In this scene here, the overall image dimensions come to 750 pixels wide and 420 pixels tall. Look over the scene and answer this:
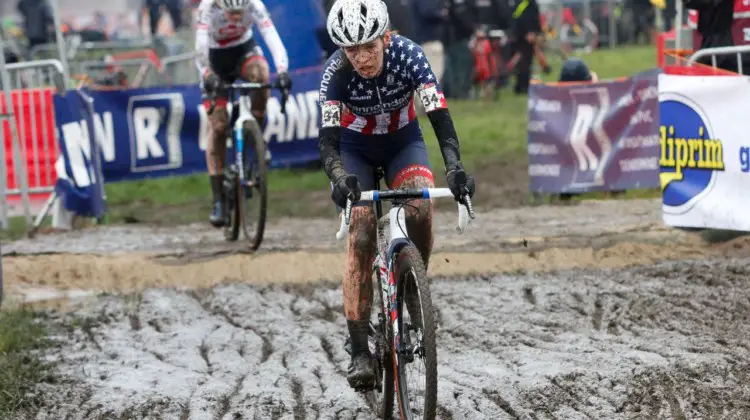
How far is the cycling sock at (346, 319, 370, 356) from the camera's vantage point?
245 inches

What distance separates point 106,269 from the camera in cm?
1066

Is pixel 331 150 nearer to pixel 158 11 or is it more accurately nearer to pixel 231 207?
pixel 231 207

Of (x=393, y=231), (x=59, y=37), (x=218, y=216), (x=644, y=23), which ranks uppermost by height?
(x=59, y=37)

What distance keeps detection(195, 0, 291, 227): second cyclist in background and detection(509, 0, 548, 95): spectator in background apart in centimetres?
1399

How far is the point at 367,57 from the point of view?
594 cm

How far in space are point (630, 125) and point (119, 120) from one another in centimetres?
577

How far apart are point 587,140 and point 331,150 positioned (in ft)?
27.0

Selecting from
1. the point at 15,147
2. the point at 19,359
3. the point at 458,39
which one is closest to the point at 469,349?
the point at 19,359

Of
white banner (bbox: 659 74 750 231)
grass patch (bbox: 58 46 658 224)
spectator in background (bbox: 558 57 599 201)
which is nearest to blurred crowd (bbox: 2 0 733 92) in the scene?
grass patch (bbox: 58 46 658 224)

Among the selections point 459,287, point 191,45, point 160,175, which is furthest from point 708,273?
point 191,45

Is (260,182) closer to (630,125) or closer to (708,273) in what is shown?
(708,273)

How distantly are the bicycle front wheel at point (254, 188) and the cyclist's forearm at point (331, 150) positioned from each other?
14.3 ft

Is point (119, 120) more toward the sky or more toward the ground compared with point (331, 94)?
more toward the ground

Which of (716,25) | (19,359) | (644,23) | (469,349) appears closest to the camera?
(469,349)
